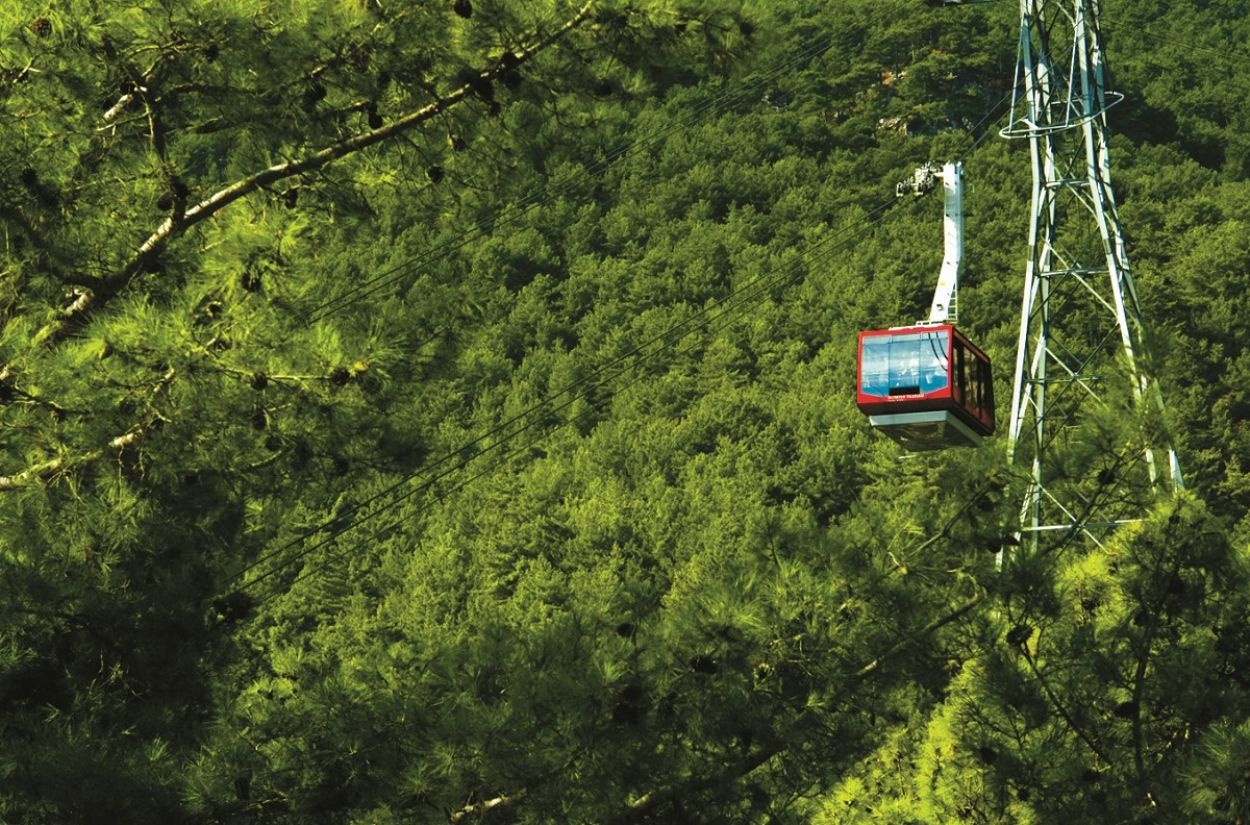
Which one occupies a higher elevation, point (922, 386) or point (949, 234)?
point (922, 386)

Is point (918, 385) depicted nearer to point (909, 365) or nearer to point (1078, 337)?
point (909, 365)

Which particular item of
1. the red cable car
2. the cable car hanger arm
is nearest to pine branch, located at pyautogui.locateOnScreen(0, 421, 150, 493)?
the red cable car

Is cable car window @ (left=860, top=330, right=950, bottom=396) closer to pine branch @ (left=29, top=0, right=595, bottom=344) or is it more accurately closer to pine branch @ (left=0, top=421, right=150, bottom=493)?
Answer: pine branch @ (left=29, top=0, right=595, bottom=344)

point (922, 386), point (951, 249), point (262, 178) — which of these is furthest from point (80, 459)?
point (951, 249)

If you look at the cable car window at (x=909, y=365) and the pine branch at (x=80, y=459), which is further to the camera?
the cable car window at (x=909, y=365)

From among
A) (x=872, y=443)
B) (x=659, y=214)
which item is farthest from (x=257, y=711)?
(x=659, y=214)

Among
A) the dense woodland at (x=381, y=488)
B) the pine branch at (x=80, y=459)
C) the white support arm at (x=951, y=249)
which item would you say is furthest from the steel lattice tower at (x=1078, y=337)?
the pine branch at (x=80, y=459)

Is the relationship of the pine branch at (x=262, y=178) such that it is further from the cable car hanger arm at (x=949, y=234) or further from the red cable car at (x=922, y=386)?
the cable car hanger arm at (x=949, y=234)
